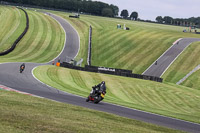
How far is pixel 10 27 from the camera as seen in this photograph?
84.1 metres

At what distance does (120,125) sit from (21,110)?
13.6 feet

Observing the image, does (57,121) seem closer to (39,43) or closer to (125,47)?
(125,47)

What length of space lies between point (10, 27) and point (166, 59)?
40190mm

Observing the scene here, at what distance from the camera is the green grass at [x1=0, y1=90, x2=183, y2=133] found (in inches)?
436

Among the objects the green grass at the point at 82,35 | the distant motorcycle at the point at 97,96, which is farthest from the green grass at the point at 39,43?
the distant motorcycle at the point at 97,96

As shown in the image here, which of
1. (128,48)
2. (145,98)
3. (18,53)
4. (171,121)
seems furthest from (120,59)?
(171,121)

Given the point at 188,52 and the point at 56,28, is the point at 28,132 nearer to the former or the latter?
the point at 188,52

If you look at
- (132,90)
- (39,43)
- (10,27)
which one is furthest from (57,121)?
(10,27)

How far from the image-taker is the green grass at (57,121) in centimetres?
1108

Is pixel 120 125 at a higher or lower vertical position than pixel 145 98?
higher

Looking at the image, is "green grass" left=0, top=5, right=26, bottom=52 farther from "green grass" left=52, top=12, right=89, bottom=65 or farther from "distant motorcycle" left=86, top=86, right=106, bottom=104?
"distant motorcycle" left=86, top=86, right=106, bottom=104

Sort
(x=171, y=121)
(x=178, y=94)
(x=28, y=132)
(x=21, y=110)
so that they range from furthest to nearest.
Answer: (x=178, y=94) < (x=171, y=121) < (x=21, y=110) < (x=28, y=132)

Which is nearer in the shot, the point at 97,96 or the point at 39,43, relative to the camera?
the point at 97,96

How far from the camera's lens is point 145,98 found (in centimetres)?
3494
